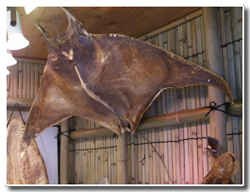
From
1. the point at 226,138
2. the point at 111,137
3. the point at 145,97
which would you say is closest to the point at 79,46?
the point at 145,97

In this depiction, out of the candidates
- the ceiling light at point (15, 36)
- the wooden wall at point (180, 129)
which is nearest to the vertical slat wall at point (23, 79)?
the wooden wall at point (180, 129)

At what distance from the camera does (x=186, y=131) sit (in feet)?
9.78

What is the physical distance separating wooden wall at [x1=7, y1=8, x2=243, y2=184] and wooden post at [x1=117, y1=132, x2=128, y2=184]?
0.20 ft

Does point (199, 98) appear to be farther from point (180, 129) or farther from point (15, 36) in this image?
point (15, 36)

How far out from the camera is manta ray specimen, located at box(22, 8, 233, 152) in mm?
2281

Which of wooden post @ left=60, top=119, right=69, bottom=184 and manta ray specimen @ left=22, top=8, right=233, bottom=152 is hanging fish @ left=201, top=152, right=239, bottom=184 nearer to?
manta ray specimen @ left=22, top=8, right=233, bottom=152

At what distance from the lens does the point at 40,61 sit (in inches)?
163

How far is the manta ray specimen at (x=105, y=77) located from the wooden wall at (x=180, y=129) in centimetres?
39

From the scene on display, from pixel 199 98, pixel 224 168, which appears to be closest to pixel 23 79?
pixel 199 98

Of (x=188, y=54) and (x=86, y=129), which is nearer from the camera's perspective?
(x=188, y=54)

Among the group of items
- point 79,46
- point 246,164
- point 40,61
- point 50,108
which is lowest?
point 246,164

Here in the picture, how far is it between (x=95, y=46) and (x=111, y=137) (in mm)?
1799

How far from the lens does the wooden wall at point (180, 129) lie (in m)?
2.54

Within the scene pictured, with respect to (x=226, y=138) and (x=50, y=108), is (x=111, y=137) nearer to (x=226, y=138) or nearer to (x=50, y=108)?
(x=50, y=108)
